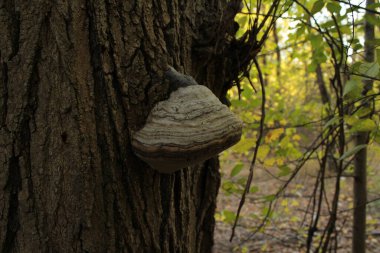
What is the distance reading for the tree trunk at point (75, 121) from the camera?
1.17 meters

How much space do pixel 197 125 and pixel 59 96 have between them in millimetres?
481

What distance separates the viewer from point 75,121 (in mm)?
1181

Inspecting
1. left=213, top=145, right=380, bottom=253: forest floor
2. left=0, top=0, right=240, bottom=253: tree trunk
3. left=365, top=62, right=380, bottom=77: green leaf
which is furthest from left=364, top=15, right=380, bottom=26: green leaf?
left=213, top=145, right=380, bottom=253: forest floor

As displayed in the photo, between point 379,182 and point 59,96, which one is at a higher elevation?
point 59,96

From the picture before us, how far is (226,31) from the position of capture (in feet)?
5.66

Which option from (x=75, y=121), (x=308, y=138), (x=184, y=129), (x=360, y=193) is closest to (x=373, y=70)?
(x=184, y=129)

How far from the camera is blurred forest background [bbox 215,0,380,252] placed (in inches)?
85.7

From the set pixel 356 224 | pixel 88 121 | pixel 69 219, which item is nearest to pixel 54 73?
pixel 88 121

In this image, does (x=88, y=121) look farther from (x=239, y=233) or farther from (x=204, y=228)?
(x=239, y=233)

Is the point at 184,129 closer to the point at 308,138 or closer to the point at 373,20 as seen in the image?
the point at 373,20

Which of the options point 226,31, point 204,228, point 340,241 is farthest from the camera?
point 340,241

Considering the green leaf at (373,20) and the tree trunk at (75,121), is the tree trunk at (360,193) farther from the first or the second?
the tree trunk at (75,121)

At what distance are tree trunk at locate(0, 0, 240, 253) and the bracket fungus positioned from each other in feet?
0.20

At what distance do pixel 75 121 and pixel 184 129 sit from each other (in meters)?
0.38
